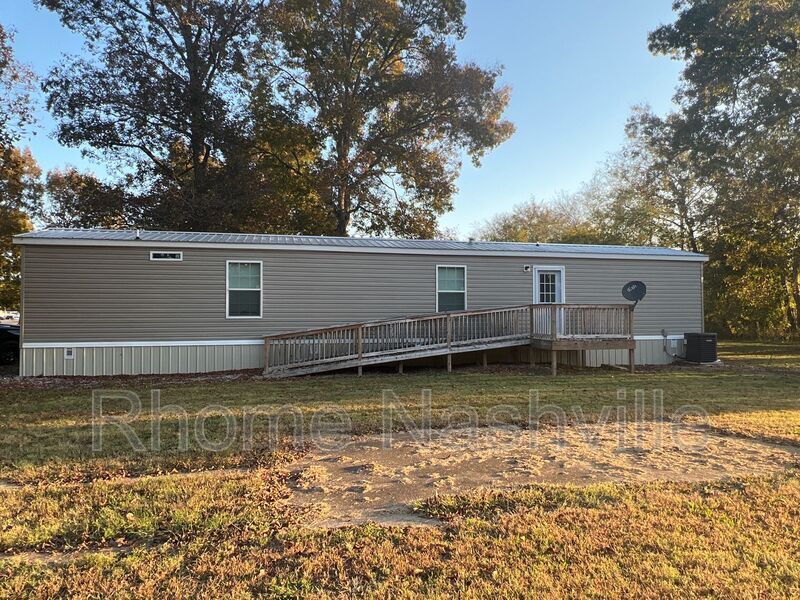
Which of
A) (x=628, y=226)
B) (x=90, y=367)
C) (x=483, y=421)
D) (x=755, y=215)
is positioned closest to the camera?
(x=483, y=421)

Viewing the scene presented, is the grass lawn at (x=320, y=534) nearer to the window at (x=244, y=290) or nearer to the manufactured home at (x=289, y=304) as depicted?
the manufactured home at (x=289, y=304)

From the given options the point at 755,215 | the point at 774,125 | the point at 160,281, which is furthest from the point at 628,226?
the point at 160,281

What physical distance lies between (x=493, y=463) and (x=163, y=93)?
20238mm

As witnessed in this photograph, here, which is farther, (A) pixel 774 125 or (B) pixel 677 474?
(A) pixel 774 125

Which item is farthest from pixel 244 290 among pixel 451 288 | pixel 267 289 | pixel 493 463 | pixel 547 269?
pixel 493 463

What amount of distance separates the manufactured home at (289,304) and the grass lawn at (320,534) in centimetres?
583

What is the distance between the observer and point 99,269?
11.0m

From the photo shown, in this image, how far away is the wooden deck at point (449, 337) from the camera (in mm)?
11039

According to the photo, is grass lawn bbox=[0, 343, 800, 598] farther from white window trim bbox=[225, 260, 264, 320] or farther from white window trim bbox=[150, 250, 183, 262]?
white window trim bbox=[150, 250, 183, 262]

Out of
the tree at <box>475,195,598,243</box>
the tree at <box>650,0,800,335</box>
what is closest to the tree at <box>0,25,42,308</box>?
the tree at <box>650,0,800,335</box>

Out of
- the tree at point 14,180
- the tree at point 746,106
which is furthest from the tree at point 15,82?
the tree at point 746,106

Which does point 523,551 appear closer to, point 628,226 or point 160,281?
point 160,281

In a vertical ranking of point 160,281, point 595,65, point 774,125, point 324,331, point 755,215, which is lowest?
point 324,331

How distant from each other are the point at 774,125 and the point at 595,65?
6.71 metres
